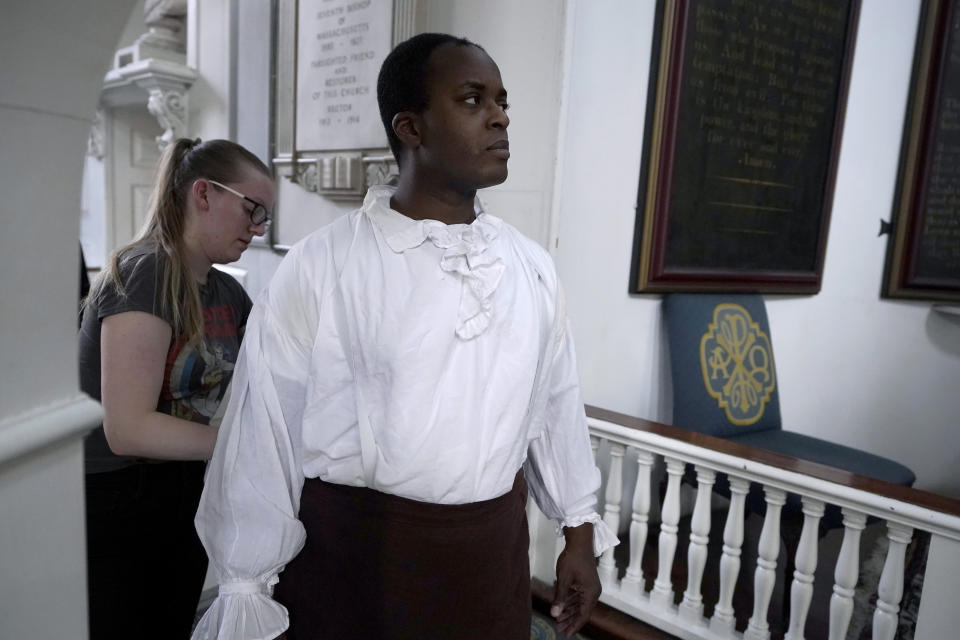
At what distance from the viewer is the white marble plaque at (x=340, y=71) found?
2.31m

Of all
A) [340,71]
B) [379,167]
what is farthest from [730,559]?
[340,71]

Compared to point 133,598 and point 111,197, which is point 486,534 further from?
point 111,197

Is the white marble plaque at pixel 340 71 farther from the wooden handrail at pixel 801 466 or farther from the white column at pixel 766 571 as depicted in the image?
the white column at pixel 766 571

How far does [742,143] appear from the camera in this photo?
249cm

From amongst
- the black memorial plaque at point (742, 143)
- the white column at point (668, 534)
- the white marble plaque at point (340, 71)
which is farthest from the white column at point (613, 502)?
the white marble plaque at point (340, 71)

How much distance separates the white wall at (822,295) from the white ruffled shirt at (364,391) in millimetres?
1054

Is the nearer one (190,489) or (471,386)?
(471,386)

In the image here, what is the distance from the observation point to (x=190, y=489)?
1.45 metres

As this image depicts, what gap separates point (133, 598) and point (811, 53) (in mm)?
2809

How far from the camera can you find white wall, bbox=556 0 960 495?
2.10 meters

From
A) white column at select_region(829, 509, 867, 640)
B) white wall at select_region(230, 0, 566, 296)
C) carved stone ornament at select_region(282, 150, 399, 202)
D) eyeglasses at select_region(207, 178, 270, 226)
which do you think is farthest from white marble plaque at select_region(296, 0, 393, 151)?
white column at select_region(829, 509, 867, 640)

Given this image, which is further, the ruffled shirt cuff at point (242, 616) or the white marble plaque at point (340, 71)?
the white marble plaque at point (340, 71)

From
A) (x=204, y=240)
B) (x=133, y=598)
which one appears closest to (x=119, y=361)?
(x=204, y=240)

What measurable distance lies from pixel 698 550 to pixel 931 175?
2302mm
